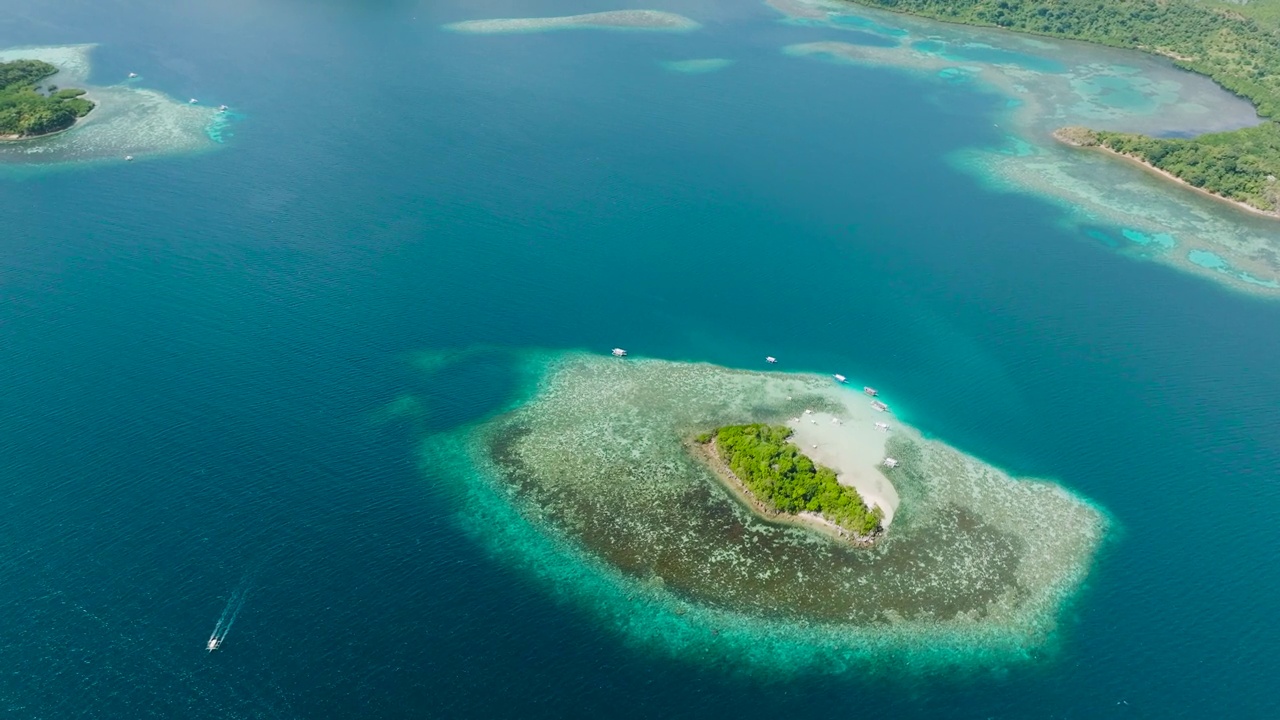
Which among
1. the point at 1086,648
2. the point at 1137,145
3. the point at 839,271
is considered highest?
the point at 1137,145

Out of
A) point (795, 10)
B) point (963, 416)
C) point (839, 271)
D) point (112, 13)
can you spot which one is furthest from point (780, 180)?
point (112, 13)

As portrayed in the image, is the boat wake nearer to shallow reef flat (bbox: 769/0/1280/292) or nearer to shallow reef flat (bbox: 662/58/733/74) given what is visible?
shallow reef flat (bbox: 769/0/1280/292)

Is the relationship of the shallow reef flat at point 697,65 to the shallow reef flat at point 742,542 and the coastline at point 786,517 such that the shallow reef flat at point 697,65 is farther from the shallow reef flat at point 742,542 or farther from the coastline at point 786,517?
the coastline at point 786,517

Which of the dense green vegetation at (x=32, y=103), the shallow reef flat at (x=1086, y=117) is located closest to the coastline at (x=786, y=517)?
the shallow reef flat at (x=1086, y=117)

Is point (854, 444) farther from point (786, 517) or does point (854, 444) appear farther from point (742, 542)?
point (742, 542)

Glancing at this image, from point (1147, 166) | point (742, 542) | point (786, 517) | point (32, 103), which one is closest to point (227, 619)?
point (742, 542)

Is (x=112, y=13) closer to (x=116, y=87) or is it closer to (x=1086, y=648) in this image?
(x=116, y=87)

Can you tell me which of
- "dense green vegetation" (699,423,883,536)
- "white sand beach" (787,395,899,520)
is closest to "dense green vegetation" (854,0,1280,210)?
"white sand beach" (787,395,899,520)
